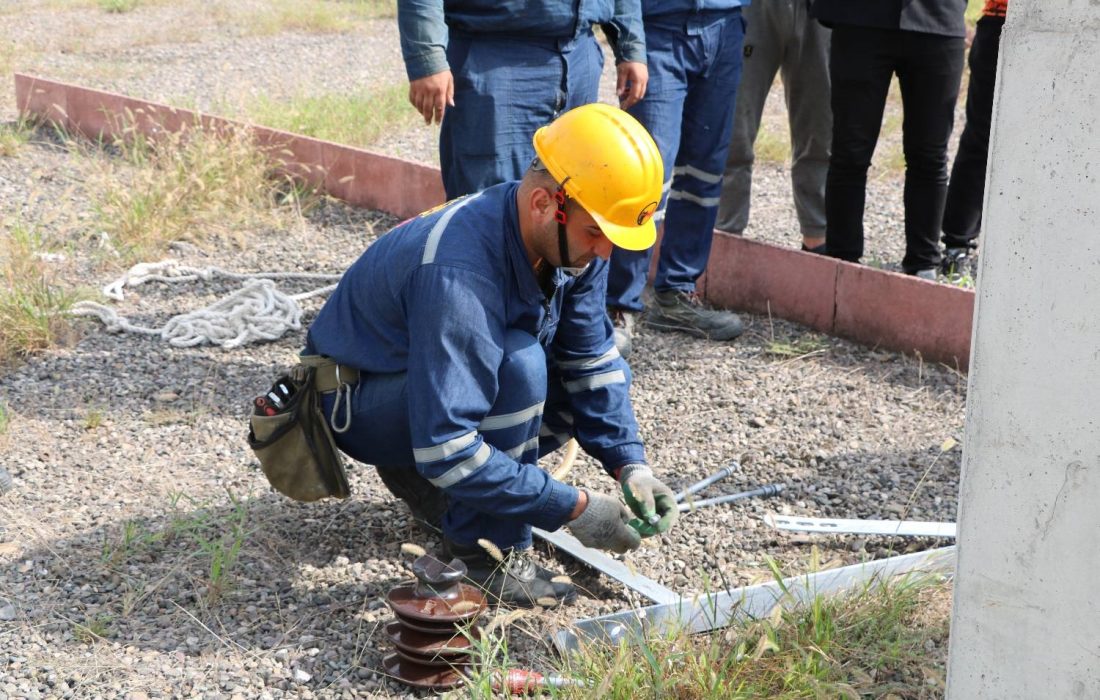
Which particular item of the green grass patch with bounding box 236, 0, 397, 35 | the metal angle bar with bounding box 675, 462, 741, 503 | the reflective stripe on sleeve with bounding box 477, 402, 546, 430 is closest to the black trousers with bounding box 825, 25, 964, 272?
the metal angle bar with bounding box 675, 462, 741, 503

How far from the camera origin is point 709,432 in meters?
4.02

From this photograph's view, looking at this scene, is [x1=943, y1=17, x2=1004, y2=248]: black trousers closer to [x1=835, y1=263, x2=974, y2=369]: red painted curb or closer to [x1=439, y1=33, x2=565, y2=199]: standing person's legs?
[x1=835, y1=263, x2=974, y2=369]: red painted curb

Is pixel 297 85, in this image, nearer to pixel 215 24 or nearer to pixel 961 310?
pixel 215 24

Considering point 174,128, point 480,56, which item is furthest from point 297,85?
point 480,56

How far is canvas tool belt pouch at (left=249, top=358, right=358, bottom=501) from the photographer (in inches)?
118

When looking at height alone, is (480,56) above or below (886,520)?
above

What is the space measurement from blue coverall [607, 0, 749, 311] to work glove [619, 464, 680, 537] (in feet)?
5.34

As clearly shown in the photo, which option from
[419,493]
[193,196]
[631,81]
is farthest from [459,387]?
[193,196]

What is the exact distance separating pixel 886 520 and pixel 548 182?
1.45m

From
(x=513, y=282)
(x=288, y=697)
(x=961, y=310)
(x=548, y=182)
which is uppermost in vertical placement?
(x=548, y=182)

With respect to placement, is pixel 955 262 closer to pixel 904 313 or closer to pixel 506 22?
pixel 904 313

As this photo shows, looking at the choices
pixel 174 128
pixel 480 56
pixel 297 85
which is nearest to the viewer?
pixel 480 56

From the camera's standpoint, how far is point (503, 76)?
3.76 metres

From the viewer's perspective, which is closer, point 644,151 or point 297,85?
point 644,151
